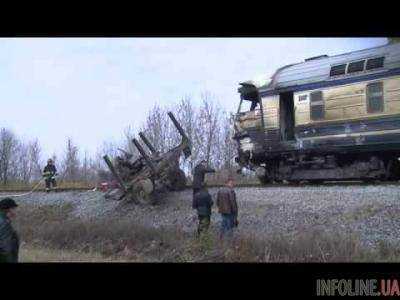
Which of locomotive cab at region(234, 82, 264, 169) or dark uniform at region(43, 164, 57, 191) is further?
locomotive cab at region(234, 82, 264, 169)

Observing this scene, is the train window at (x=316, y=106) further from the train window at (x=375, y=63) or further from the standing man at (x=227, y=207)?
the standing man at (x=227, y=207)

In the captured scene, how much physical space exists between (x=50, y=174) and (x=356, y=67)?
6442 millimetres

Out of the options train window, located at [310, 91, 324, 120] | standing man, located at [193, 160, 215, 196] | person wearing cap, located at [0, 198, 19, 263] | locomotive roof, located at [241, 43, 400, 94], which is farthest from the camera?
train window, located at [310, 91, 324, 120]

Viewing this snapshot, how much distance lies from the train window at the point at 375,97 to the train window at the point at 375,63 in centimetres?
32

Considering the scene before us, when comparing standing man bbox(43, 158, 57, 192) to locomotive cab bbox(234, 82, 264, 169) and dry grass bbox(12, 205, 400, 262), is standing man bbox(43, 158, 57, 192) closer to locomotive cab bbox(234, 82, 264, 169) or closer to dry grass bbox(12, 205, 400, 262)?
dry grass bbox(12, 205, 400, 262)

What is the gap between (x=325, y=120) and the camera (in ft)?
41.1

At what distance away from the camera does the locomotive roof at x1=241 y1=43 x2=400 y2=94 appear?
11328 mm

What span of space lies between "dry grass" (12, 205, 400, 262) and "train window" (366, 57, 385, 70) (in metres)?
4.22

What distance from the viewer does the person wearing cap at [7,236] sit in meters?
6.43

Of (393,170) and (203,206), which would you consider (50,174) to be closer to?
(203,206)
